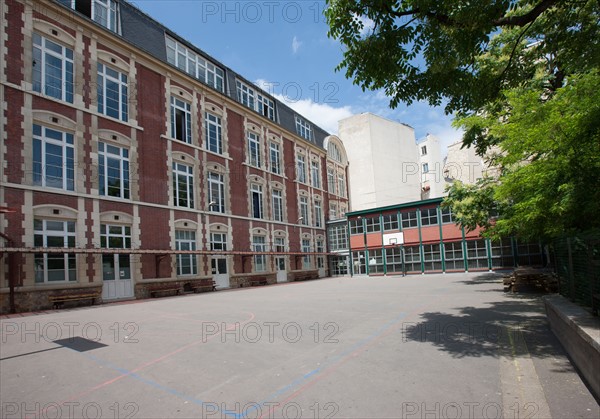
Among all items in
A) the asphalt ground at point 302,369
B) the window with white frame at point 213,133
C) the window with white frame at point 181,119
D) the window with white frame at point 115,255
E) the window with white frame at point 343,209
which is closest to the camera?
the asphalt ground at point 302,369

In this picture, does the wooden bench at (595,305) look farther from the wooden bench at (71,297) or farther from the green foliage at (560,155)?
the wooden bench at (71,297)

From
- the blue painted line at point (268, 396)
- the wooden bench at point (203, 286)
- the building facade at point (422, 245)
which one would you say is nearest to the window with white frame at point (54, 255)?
the wooden bench at point (203, 286)

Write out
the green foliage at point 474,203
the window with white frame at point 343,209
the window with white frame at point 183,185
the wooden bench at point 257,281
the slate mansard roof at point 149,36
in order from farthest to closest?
1. the window with white frame at point 343,209
2. the wooden bench at point 257,281
3. the window with white frame at point 183,185
4. the slate mansard roof at point 149,36
5. the green foliage at point 474,203

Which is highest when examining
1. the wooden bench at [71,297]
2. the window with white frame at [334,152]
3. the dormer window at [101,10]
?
the dormer window at [101,10]

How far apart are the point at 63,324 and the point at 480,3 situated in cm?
1314

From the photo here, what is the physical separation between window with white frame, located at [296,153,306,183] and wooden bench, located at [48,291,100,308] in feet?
76.6

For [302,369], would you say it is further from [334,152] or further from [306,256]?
[334,152]

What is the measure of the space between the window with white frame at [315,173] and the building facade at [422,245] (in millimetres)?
5374

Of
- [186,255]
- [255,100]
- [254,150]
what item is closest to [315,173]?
[254,150]

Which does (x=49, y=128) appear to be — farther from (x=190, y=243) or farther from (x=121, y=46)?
(x=190, y=243)

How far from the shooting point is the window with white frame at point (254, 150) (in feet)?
103

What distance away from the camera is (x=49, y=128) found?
18.0 meters

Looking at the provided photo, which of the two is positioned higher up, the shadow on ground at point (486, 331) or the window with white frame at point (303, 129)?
the window with white frame at point (303, 129)

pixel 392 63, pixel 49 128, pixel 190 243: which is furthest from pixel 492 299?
pixel 49 128
